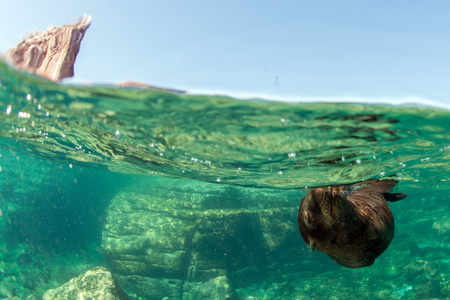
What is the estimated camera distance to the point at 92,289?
41.5ft

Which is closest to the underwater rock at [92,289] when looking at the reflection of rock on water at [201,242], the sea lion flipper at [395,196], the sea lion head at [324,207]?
the reflection of rock on water at [201,242]

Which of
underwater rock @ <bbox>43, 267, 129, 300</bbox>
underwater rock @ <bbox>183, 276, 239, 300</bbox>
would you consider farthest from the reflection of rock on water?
underwater rock @ <bbox>43, 267, 129, 300</bbox>

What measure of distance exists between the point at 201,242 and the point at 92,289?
6.74 m

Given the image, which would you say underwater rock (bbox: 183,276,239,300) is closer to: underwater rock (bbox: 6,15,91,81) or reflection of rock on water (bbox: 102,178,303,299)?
reflection of rock on water (bbox: 102,178,303,299)

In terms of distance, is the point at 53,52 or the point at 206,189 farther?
the point at 206,189

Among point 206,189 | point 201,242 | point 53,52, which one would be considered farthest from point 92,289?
point 53,52

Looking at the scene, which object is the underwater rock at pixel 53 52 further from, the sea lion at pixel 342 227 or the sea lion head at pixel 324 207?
the sea lion at pixel 342 227

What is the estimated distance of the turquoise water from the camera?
730cm

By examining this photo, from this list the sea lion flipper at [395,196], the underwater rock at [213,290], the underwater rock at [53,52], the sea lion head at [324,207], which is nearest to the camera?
the sea lion head at [324,207]

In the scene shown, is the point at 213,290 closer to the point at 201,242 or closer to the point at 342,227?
the point at 201,242

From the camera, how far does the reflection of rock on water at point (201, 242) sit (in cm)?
1656

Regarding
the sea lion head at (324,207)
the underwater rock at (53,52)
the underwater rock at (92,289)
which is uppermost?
the underwater rock at (53,52)

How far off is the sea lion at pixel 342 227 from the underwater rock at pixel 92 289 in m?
11.4

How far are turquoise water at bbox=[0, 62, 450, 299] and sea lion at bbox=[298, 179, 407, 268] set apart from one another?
2.59 metres
